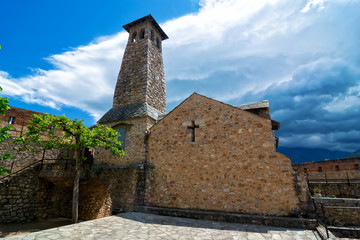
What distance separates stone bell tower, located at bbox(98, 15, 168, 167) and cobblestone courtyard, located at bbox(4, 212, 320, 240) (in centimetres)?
436

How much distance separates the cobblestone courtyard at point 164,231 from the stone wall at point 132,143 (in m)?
4.13

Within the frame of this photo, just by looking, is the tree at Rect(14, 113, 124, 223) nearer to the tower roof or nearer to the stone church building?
the stone church building

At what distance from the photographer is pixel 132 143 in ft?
37.4

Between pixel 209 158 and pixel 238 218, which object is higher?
pixel 209 158

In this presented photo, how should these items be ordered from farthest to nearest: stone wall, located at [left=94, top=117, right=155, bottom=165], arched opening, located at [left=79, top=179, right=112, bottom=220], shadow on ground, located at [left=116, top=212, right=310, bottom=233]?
arched opening, located at [left=79, top=179, right=112, bottom=220] → stone wall, located at [left=94, top=117, right=155, bottom=165] → shadow on ground, located at [left=116, top=212, right=310, bottom=233]

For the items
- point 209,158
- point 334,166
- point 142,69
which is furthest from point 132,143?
point 334,166

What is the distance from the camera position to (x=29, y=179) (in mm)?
11805

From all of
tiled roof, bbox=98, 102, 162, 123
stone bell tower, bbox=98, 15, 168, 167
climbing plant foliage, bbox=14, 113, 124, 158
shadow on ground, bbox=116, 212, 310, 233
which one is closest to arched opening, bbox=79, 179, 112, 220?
stone bell tower, bbox=98, 15, 168, 167

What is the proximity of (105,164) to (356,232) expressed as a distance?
13.1 metres

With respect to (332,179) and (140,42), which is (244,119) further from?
(332,179)

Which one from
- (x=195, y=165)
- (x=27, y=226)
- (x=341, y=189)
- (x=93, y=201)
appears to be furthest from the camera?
(x=93, y=201)

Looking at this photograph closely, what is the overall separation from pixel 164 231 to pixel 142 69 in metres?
12.2

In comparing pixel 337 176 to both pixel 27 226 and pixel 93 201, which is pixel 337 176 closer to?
pixel 93 201

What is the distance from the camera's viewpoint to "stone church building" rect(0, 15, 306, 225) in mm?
7547
